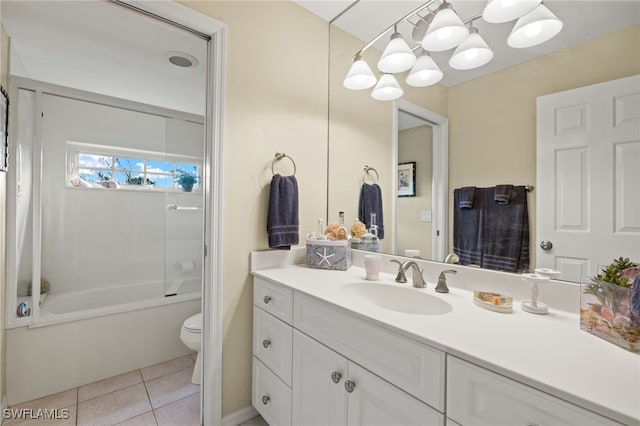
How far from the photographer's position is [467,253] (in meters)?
1.29

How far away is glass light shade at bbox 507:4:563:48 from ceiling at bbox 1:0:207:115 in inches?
59.3

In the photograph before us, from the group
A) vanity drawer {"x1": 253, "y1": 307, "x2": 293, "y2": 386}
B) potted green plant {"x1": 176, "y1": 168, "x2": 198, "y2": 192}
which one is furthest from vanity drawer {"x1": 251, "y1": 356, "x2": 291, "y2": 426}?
potted green plant {"x1": 176, "y1": 168, "x2": 198, "y2": 192}

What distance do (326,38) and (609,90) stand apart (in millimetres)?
1551

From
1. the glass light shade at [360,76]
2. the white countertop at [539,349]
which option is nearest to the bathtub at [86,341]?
the white countertop at [539,349]

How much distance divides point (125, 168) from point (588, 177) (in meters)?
3.55

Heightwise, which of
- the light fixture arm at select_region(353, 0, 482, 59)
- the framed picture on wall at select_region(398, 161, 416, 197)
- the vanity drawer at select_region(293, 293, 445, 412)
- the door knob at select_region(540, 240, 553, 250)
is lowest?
the vanity drawer at select_region(293, 293, 445, 412)

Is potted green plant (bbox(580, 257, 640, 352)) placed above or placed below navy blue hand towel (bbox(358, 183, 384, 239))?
below

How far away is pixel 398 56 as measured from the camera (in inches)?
59.4

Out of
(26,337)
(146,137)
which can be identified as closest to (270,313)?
(26,337)

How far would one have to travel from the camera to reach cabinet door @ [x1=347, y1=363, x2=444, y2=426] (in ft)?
2.57

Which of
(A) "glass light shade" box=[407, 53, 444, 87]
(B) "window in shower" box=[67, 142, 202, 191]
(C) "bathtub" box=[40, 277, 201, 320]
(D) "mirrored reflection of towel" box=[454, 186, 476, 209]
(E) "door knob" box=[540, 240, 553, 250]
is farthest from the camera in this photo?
(B) "window in shower" box=[67, 142, 202, 191]

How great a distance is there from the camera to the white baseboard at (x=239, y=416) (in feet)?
5.07

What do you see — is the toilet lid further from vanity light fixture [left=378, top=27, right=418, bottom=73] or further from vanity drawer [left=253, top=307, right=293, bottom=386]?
vanity light fixture [left=378, top=27, right=418, bottom=73]

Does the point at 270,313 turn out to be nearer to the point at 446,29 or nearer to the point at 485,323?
the point at 485,323
